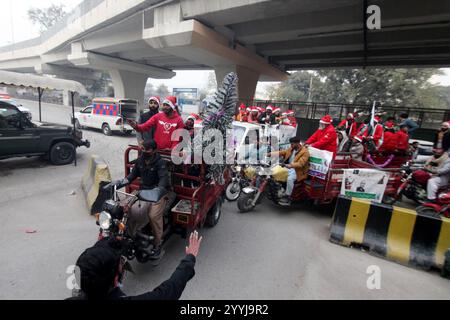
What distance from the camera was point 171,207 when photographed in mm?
3627

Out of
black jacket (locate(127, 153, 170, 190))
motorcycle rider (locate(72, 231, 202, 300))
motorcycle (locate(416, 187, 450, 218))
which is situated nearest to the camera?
motorcycle rider (locate(72, 231, 202, 300))

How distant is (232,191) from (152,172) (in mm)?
2844

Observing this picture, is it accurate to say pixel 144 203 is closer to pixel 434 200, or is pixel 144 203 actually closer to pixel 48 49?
pixel 434 200

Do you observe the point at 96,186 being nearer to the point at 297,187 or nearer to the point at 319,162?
the point at 297,187

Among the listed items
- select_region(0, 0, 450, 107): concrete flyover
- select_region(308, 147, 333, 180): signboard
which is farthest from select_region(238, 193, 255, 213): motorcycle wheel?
select_region(0, 0, 450, 107): concrete flyover

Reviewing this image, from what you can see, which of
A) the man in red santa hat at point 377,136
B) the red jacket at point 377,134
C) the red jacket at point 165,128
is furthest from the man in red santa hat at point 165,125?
the red jacket at point 377,134

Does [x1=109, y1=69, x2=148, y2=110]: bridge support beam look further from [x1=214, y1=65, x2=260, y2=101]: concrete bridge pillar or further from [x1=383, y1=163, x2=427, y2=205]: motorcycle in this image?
[x1=383, y1=163, x2=427, y2=205]: motorcycle

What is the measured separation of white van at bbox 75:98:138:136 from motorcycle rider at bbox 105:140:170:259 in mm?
10550

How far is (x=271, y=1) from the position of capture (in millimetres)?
8695

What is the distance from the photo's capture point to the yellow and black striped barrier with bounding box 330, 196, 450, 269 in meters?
3.66

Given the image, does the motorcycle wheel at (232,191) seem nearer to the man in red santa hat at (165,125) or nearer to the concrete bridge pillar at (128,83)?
the man in red santa hat at (165,125)

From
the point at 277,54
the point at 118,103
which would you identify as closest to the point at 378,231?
the point at 118,103

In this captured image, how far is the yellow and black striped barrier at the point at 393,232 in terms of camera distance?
12.0 ft

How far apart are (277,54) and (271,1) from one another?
29.7ft
